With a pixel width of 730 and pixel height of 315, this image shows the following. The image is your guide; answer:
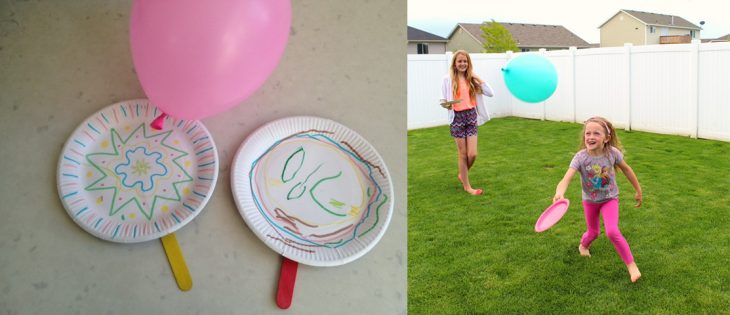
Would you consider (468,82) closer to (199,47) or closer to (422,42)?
(199,47)

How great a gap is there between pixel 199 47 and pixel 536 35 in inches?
1300

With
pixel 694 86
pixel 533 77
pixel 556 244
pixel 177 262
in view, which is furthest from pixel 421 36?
pixel 177 262

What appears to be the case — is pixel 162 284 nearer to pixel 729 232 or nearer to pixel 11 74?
pixel 11 74

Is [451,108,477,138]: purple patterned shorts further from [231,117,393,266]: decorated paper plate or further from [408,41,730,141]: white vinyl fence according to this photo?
[408,41,730,141]: white vinyl fence

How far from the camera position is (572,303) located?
2488 mm

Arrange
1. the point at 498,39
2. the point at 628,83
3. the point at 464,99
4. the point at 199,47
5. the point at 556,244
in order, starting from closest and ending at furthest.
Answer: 1. the point at 199,47
2. the point at 556,244
3. the point at 464,99
4. the point at 628,83
5. the point at 498,39

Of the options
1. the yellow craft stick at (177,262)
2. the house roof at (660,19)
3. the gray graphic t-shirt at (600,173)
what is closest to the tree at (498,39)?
the house roof at (660,19)

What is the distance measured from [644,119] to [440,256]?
578 cm

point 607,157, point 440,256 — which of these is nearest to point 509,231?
point 440,256

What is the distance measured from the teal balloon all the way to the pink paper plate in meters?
2.15

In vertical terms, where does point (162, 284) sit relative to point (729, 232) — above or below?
above

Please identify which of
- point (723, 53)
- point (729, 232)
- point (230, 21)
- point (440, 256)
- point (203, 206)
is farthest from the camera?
point (723, 53)

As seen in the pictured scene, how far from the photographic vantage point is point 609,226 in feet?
9.04

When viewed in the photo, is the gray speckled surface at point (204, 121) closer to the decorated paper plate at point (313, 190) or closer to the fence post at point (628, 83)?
the decorated paper plate at point (313, 190)
